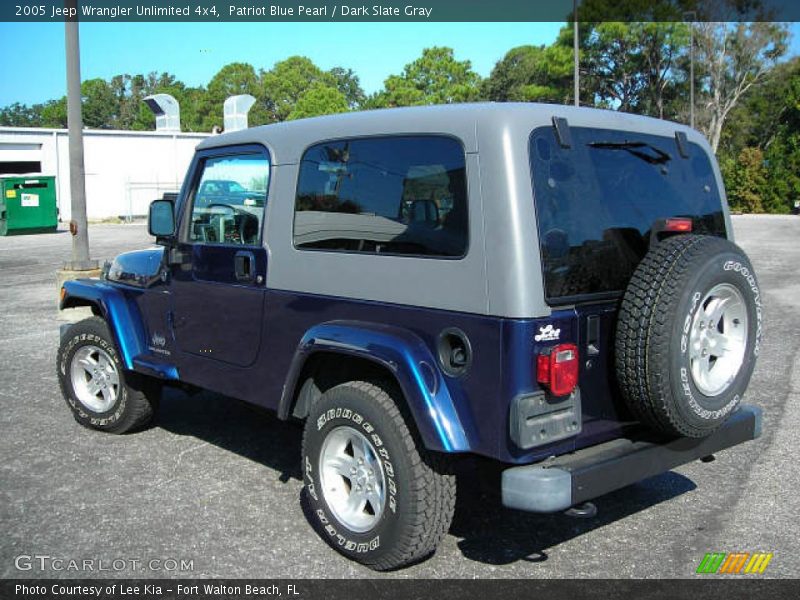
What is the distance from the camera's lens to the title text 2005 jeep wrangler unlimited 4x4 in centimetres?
314

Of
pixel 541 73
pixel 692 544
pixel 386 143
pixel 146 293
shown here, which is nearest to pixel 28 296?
pixel 146 293

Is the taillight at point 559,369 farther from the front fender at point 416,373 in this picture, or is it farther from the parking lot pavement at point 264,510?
the parking lot pavement at point 264,510

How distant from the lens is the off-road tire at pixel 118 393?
207 inches

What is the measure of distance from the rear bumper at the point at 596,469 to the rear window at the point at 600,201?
25.8 inches

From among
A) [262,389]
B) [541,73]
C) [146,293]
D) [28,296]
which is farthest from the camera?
[541,73]

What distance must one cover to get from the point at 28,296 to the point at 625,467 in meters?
10.9

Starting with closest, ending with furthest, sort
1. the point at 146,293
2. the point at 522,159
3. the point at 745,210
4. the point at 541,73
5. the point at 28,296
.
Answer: the point at 522,159 < the point at 146,293 < the point at 28,296 < the point at 745,210 < the point at 541,73

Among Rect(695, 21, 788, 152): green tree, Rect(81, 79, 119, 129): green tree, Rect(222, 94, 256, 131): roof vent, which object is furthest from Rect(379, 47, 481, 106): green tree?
Rect(81, 79, 119, 129): green tree

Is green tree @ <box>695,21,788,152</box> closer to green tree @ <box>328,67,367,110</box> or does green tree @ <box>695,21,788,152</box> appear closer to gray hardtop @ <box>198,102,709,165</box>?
gray hardtop @ <box>198,102,709,165</box>

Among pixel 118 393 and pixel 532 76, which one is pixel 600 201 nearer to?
pixel 118 393

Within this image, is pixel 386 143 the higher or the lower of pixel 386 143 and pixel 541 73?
the lower

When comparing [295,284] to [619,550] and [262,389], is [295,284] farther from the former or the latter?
[619,550]

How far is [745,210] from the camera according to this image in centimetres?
4094

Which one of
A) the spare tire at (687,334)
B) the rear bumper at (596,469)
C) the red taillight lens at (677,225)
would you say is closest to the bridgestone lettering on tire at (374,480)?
the rear bumper at (596,469)
